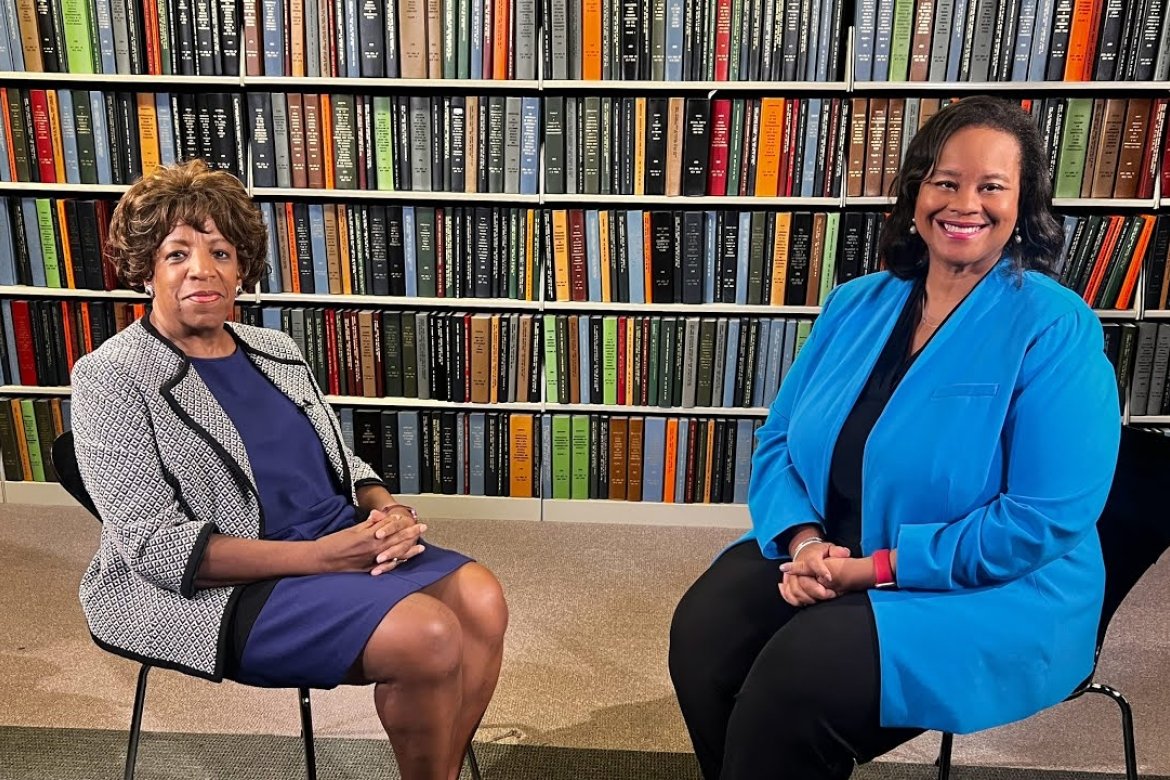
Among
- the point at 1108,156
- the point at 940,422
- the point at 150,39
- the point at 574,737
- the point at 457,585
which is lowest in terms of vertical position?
the point at 574,737

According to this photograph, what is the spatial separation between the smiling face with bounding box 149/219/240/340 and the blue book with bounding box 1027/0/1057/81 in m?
2.14

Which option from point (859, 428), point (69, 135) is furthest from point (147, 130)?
point (859, 428)

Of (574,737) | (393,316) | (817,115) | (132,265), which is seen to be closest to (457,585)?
(574,737)

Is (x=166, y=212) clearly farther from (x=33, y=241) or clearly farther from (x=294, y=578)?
(x=33, y=241)

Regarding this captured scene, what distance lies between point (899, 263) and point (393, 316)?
1.69 metres

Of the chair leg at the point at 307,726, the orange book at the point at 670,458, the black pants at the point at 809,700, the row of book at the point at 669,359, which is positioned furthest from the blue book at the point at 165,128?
the black pants at the point at 809,700

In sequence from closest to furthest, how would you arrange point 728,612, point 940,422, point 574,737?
1. point 940,422
2. point 728,612
3. point 574,737

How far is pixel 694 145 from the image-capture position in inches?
105

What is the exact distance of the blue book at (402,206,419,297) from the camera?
276 cm

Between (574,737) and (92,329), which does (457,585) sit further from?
(92,329)

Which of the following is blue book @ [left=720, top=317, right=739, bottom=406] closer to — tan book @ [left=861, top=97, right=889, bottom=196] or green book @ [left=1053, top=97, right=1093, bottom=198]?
tan book @ [left=861, top=97, right=889, bottom=196]

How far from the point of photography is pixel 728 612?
4.77 ft

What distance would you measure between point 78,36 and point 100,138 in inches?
10.9

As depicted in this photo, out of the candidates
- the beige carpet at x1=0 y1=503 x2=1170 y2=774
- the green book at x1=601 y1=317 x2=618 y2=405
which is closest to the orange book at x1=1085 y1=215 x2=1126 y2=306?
the beige carpet at x1=0 y1=503 x2=1170 y2=774
